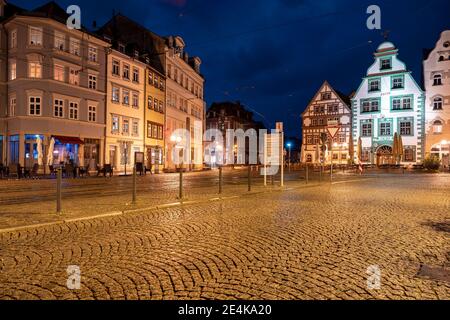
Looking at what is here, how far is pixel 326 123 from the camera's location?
57562 mm

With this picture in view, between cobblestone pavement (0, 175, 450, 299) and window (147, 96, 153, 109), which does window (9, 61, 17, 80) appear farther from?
cobblestone pavement (0, 175, 450, 299)

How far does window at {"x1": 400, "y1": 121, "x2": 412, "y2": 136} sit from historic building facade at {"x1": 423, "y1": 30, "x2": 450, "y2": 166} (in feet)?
7.02

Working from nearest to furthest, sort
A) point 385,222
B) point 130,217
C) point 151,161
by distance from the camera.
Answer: point 385,222, point 130,217, point 151,161

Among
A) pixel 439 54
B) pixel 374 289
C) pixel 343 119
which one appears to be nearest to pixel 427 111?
pixel 439 54

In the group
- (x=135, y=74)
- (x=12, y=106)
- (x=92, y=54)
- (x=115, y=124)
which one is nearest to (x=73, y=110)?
(x=12, y=106)

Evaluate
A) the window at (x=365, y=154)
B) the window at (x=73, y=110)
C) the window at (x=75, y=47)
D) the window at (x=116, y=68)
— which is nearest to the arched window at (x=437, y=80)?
the window at (x=365, y=154)

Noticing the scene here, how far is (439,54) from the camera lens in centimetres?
4638

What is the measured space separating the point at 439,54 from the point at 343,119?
51.7ft

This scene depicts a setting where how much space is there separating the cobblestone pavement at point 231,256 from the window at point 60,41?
27.4 m

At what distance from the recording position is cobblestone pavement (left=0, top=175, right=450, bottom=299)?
12.9 feet

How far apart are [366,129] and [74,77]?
1623 inches

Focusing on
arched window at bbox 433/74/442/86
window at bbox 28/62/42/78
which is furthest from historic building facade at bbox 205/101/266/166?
window at bbox 28/62/42/78
